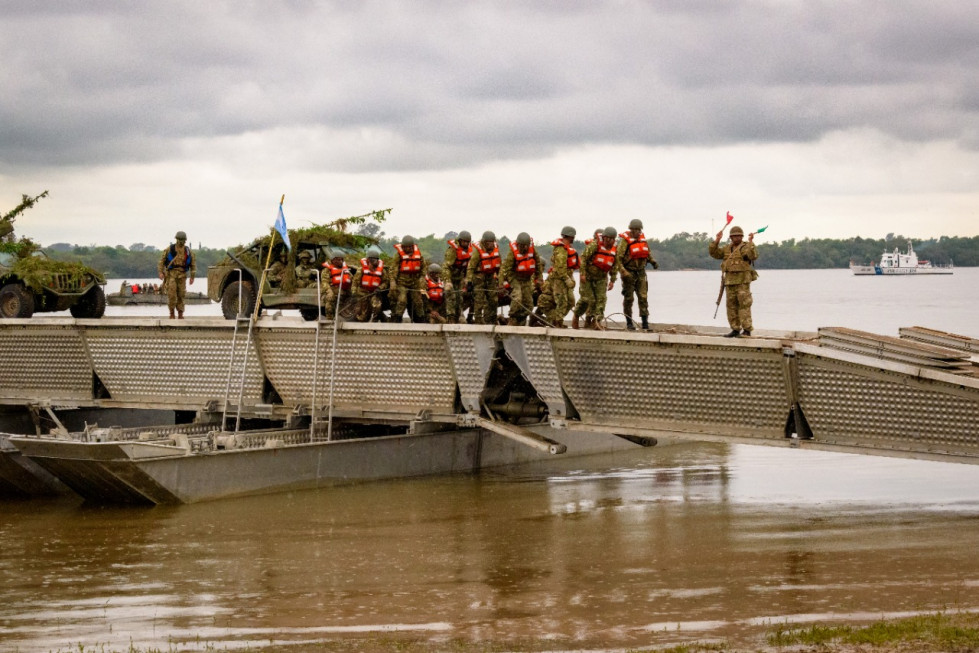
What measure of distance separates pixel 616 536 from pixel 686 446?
8320 millimetres

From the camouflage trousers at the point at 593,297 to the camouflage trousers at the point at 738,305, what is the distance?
73.2 inches

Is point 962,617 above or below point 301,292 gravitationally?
below

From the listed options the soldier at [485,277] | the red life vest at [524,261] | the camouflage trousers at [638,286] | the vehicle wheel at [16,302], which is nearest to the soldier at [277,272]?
the vehicle wheel at [16,302]

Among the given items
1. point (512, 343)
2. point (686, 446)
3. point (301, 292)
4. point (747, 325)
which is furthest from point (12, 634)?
point (686, 446)

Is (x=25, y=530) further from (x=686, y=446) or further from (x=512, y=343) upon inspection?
(x=686, y=446)

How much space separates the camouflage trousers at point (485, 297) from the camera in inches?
743

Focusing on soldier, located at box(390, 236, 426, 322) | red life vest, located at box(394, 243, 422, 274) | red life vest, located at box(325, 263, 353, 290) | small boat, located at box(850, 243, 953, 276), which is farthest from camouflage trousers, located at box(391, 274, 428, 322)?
small boat, located at box(850, 243, 953, 276)

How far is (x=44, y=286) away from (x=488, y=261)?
31.9 ft

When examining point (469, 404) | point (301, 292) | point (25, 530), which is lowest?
point (25, 530)

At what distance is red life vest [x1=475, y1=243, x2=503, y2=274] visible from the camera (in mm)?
18703

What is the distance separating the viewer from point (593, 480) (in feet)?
64.4

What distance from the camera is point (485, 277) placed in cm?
1888

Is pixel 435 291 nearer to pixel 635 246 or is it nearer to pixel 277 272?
pixel 635 246

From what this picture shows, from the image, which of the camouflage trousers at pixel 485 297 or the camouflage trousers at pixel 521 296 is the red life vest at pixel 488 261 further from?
the camouflage trousers at pixel 521 296
